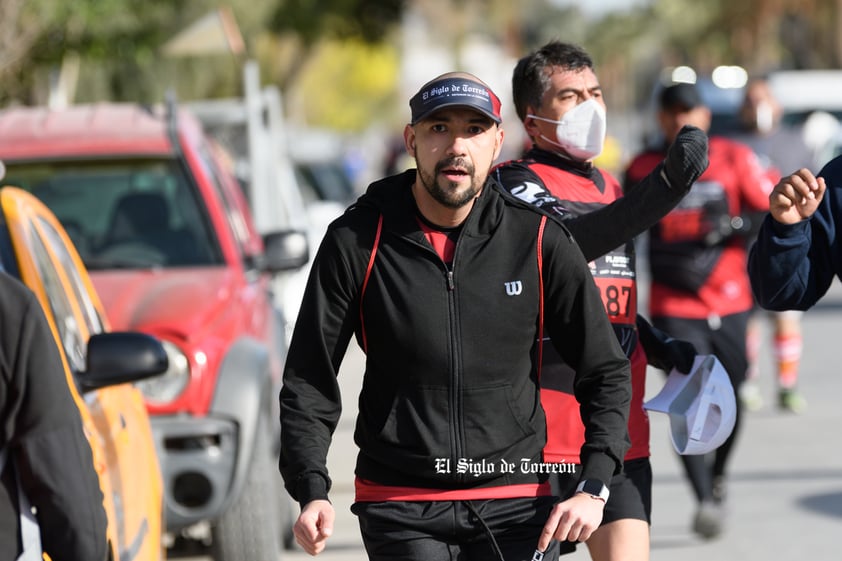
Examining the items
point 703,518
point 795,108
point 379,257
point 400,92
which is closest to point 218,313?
point 703,518

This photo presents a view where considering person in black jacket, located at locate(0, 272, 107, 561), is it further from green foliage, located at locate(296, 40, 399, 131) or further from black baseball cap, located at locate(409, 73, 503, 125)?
green foliage, located at locate(296, 40, 399, 131)

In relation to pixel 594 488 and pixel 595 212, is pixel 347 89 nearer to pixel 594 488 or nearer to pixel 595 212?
pixel 595 212

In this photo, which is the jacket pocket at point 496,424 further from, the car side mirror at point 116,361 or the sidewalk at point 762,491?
the sidewalk at point 762,491

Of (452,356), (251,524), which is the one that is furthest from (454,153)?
(251,524)

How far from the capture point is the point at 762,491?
886 centimetres

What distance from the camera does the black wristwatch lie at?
373 cm

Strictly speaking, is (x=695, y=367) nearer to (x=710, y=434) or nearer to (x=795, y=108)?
(x=710, y=434)

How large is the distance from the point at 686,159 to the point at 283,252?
3532 mm

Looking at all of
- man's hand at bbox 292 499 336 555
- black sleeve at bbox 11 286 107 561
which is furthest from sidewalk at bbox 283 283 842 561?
black sleeve at bbox 11 286 107 561

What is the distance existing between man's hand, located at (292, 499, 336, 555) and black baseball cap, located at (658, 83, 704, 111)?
13.3 ft

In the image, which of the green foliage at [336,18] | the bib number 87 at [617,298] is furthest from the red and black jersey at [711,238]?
the green foliage at [336,18]

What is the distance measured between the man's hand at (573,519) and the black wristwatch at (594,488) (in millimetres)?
10

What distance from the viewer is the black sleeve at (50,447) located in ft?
10.1

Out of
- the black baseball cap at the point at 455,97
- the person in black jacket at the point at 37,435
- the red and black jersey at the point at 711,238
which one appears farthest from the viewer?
the red and black jersey at the point at 711,238
